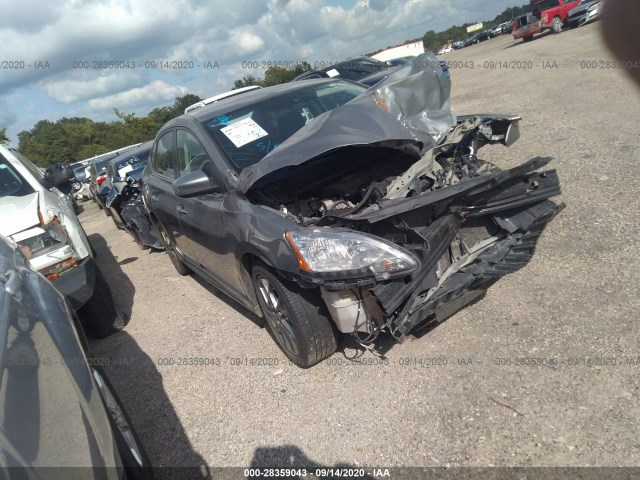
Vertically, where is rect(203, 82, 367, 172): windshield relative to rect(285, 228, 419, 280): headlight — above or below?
above

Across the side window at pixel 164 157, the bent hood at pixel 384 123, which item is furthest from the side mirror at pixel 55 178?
the bent hood at pixel 384 123

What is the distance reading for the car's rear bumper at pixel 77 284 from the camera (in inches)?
142

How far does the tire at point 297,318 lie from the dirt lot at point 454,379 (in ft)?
0.62

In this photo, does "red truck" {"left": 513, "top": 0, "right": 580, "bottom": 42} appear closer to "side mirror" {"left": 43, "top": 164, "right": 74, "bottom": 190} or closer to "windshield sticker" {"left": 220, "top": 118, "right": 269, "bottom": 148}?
"windshield sticker" {"left": 220, "top": 118, "right": 269, "bottom": 148}

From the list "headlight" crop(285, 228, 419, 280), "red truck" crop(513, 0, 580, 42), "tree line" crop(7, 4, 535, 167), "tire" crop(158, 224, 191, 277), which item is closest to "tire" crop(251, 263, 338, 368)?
"headlight" crop(285, 228, 419, 280)

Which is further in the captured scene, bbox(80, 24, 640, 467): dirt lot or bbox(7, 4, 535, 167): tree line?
bbox(7, 4, 535, 167): tree line

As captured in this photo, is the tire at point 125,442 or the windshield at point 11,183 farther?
the windshield at point 11,183

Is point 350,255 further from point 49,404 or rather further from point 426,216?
point 49,404

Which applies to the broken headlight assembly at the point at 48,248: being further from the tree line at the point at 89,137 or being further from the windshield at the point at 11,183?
the tree line at the point at 89,137

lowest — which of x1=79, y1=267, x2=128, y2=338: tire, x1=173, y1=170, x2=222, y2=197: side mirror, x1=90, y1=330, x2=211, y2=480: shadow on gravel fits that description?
x1=90, y1=330, x2=211, y2=480: shadow on gravel

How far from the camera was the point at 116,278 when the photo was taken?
6.40m

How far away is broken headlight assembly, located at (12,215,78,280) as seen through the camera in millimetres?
3678

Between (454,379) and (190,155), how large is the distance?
2797mm

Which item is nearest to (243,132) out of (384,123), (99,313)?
(384,123)
